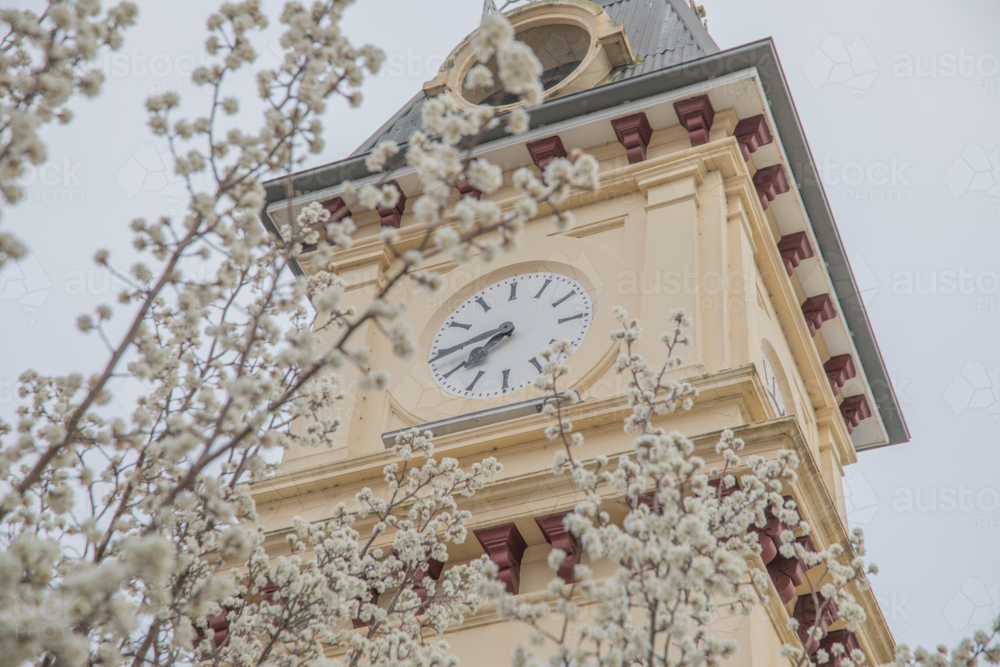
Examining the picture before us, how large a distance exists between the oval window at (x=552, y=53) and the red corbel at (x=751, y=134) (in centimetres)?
292

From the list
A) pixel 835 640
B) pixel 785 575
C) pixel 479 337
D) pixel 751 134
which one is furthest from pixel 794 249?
pixel 785 575

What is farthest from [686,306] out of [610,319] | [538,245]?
[538,245]

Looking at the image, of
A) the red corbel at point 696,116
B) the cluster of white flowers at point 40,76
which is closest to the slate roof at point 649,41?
the red corbel at point 696,116

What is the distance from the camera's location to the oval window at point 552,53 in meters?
16.8

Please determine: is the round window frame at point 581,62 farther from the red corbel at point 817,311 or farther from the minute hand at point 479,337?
the red corbel at point 817,311

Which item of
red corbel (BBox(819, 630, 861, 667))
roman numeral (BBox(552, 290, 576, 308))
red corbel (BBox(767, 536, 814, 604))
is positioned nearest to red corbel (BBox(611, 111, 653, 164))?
roman numeral (BBox(552, 290, 576, 308))

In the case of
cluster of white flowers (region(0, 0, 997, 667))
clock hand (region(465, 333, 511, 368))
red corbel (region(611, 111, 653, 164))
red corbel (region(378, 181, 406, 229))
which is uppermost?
red corbel (region(611, 111, 653, 164))

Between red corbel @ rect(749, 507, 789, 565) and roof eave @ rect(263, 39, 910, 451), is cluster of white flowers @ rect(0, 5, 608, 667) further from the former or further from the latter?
roof eave @ rect(263, 39, 910, 451)

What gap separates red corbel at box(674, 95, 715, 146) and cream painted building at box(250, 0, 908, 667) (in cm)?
2

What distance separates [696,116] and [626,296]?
2707 mm

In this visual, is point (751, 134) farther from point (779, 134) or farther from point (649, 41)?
point (649, 41)

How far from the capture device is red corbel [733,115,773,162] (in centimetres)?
1477

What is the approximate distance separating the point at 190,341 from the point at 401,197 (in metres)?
8.24

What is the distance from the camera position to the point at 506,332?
43.8 ft
